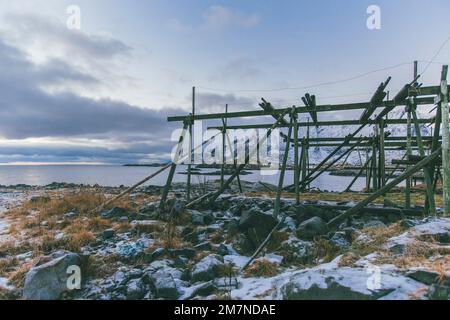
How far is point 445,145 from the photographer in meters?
6.94

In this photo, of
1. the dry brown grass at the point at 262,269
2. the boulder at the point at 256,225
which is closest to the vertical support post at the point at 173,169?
the boulder at the point at 256,225

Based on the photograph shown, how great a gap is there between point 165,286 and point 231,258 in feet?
6.65

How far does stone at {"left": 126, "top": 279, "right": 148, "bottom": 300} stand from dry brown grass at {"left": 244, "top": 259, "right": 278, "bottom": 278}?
2055 millimetres

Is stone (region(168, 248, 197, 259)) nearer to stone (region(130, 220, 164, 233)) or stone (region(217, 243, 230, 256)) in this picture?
stone (region(217, 243, 230, 256))

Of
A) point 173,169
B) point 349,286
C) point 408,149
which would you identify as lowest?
point 349,286

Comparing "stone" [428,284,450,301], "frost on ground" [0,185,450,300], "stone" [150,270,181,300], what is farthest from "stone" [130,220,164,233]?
"stone" [428,284,450,301]

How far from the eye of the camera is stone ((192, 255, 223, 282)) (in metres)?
5.45

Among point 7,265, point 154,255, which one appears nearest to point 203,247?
point 154,255

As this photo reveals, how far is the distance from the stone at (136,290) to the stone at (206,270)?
982mm

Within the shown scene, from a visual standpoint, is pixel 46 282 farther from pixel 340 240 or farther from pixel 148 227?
pixel 340 240

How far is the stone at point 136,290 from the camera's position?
4.96 metres

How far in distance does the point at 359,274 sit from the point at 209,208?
27.0ft
